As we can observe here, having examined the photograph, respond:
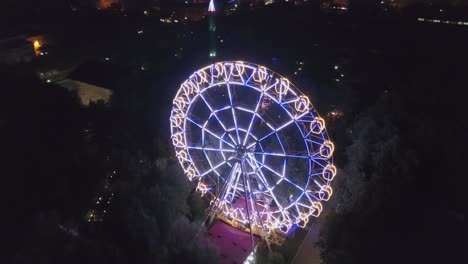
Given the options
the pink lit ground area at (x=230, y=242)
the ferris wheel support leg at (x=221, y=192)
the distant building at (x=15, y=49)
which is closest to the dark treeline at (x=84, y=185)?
the ferris wheel support leg at (x=221, y=192)

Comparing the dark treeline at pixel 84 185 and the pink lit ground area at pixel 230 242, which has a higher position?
the dark treeline at pixel 84 185

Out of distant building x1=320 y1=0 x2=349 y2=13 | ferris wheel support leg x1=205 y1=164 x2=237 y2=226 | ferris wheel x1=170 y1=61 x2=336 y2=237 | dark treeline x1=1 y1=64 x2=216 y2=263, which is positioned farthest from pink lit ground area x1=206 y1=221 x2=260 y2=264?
distant building x1=320 y1=0 x2=349 y2=13

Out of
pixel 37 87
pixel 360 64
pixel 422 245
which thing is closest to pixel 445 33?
pixel 360 64

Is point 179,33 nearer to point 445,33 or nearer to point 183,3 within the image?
point 183,3

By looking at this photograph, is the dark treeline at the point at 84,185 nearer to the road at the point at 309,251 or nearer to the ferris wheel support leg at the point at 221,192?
the ferris wheel support leg at the point at 221,192

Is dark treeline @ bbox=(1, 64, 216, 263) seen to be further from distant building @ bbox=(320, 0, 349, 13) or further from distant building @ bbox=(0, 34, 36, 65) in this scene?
distant building @ bbox=(320, 0, 349, 13)

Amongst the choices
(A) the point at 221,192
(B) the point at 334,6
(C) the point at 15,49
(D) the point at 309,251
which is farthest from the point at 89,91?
(B) the point at 334,6
